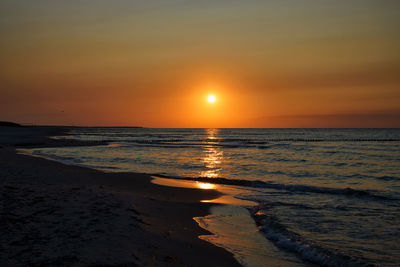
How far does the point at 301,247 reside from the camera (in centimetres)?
741

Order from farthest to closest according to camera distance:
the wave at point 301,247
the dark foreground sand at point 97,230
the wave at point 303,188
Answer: the wave at point 303,188 → the wave at point 301,247 → the dark foreground sand at point 97,230

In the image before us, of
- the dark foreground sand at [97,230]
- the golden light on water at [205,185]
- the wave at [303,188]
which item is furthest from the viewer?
the golden light on water at [205,185]

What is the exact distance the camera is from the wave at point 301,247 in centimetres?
670

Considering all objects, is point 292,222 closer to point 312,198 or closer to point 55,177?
point 312,198

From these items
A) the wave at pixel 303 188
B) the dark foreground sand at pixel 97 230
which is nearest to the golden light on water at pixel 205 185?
the wave at pixel 303 188

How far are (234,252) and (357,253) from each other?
290 cm

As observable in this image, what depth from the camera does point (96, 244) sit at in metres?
6.20

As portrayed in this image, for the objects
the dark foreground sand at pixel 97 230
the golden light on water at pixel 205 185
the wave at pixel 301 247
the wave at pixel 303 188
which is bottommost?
the golden light on water at pixel 205 185

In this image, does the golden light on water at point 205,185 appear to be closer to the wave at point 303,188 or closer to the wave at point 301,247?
the wave at point 303,188

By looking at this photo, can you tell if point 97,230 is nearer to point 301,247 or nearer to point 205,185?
point 301,247

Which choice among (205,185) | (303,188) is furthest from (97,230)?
(303,188)

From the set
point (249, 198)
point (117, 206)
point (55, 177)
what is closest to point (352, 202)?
point (249, 198)

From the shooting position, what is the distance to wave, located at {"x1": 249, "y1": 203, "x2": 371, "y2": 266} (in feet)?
22.0

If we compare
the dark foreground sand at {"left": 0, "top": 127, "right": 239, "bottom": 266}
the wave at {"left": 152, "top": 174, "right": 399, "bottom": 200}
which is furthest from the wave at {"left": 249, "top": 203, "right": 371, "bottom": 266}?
the wave at {"left": 152, "top": 174, "right": 399, "bottom": 200}
